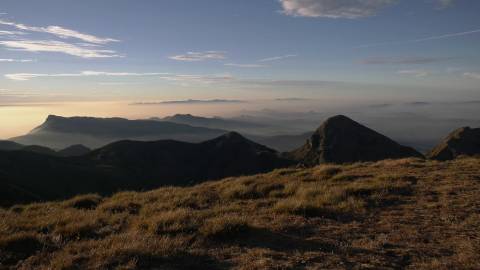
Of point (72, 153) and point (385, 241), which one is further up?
point (385, 241)

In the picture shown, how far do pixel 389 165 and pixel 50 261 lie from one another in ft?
59.8

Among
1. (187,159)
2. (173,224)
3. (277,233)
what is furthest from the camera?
(187,159)

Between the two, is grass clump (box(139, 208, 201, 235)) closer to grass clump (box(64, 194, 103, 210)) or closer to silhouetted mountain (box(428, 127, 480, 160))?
grass clump (box(64, 194, 103, 210))

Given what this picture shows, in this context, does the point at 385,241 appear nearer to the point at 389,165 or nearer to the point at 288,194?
the point at 288,194

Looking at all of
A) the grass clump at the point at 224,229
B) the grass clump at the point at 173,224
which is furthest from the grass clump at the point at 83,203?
the grass clump at the point at 224,229

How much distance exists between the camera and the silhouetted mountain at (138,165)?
315ft

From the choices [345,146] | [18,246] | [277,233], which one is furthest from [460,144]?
[18,246]

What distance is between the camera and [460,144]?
125250mm

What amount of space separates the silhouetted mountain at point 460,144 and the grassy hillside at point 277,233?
11390 centimetres

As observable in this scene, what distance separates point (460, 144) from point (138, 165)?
338ft

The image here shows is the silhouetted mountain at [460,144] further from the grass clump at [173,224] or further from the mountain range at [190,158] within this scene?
the grass clump at [173,224]

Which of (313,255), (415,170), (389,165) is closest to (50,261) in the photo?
(313,255)

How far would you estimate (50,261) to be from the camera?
24.7 ft

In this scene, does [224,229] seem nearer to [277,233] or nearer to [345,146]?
[277,233]
